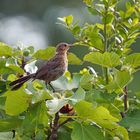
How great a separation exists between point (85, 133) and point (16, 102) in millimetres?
171

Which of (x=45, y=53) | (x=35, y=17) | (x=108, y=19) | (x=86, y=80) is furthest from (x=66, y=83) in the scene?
(x=35, y=17)

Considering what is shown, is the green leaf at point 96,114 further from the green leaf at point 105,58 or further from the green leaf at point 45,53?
the green leaf at point 45,53

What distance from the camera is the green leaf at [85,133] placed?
164cm

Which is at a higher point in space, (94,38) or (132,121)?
(94,38)

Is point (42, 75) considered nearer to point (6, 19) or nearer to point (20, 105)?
point (20, 105)

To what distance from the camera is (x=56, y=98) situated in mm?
1631

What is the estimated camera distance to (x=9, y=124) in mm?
1675

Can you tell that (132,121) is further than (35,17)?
No

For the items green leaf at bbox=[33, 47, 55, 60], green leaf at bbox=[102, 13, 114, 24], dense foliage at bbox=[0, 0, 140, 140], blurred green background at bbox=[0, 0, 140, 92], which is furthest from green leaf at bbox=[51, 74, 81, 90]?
blurred green background at bbox=[0, 0, 140, 92]

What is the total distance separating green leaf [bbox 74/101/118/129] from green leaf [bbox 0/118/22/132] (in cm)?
15

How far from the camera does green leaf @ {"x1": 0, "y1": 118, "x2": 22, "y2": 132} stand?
1.67m

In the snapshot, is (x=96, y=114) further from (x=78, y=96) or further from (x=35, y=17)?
(x=35, y=17)

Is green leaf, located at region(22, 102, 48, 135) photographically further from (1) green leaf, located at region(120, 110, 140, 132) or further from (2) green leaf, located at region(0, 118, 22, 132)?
(1) green leaf, located at region(120, 110, 140, 132)

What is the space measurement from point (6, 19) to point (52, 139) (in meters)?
11.3
